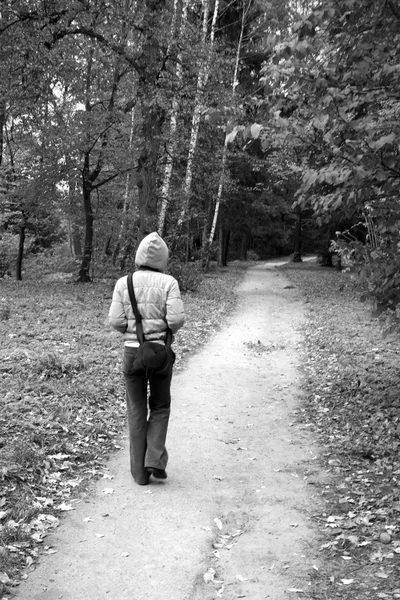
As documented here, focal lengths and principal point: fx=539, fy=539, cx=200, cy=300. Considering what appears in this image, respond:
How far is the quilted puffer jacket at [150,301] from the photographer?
5.07 metres

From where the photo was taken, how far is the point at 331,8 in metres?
4.53

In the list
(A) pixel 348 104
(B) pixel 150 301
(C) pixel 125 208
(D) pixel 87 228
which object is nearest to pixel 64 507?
(B) pixel 150 301

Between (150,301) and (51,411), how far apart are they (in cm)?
261

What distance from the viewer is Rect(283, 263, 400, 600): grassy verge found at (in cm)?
380

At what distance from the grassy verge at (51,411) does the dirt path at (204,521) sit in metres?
0.20

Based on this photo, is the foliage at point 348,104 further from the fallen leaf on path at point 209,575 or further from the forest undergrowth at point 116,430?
the fallen leaf on path at point 209,575

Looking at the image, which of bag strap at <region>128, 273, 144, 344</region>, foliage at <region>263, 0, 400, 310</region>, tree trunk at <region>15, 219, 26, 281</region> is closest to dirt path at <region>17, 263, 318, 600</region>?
bag strap at <region>128, 273, 144, 344</region>

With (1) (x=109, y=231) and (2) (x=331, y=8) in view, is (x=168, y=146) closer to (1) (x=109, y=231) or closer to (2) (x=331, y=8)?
(1) (x=109, y=231)

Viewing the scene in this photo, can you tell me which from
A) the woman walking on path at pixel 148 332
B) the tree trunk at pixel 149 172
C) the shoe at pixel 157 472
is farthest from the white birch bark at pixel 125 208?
the shoe at pixel 157 472

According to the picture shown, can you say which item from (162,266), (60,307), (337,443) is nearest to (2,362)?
(162,266)

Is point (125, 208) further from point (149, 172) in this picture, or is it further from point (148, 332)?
point (148, 332)

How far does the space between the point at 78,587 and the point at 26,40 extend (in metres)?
12.2

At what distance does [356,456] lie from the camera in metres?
6.00

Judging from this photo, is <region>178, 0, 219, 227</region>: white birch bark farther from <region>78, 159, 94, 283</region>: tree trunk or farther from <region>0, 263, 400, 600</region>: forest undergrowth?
<region>0, 263, 400, 600</region>: forest undergrowth
